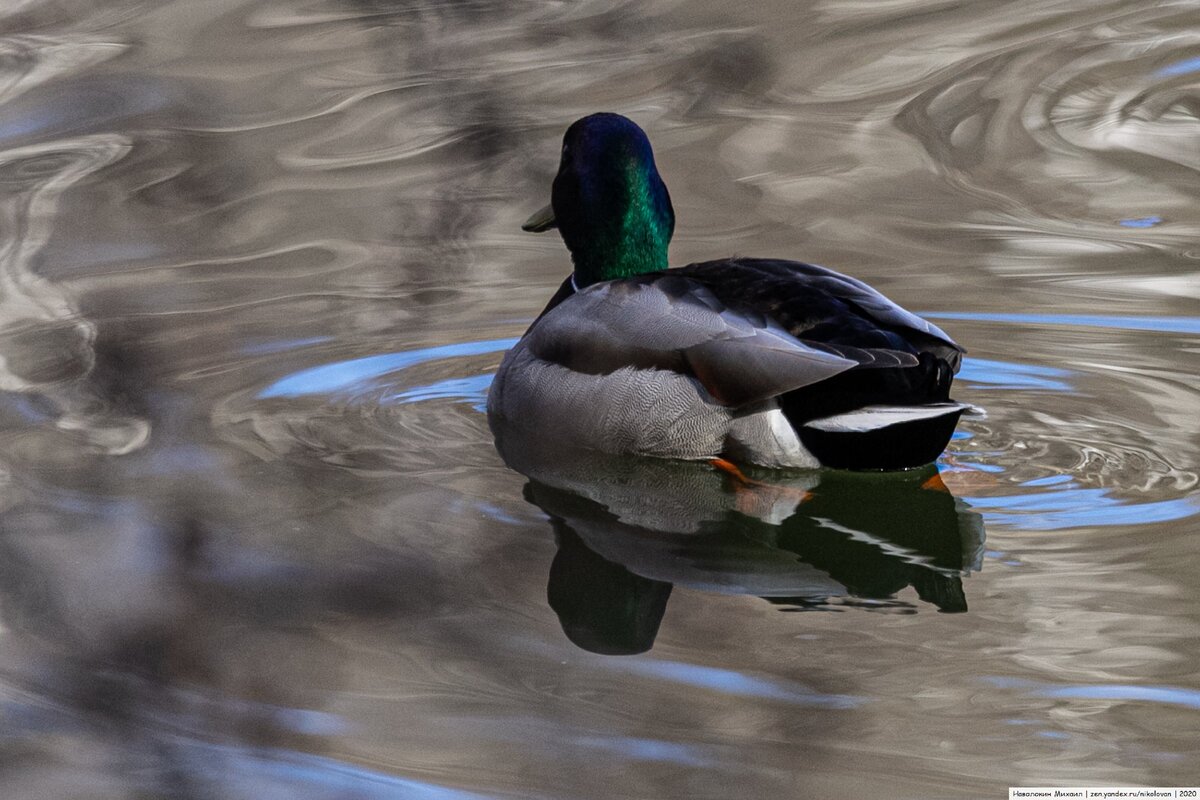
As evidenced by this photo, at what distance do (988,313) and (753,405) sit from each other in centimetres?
175

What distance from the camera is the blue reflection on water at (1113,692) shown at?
11.0 ft

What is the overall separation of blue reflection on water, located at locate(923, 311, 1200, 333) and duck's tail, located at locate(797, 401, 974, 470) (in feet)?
5.04

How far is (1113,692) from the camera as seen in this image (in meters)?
3.40

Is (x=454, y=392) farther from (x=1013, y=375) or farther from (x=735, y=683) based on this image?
(x=735, y=683)

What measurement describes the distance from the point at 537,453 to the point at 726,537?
892 mm

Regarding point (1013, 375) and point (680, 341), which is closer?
point (680, 341)

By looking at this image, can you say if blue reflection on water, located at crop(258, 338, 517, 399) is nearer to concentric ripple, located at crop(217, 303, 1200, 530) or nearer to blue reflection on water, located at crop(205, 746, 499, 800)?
concentric ripple, located at crop(217, 303, 1200, 530)

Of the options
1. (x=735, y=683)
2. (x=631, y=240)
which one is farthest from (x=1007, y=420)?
(x=735, y=683)

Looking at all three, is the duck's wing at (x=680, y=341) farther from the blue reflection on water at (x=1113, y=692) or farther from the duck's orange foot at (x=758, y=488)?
the blue reflection on water at (x=1113, y=692)

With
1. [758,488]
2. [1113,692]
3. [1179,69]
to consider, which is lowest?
[1179,69]

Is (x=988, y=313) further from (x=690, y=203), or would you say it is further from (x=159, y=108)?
(x=159, y=108)

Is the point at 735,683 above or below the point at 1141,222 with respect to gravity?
above

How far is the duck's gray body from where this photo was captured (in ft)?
15.0

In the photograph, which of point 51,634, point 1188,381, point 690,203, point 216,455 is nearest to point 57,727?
point 51,634
